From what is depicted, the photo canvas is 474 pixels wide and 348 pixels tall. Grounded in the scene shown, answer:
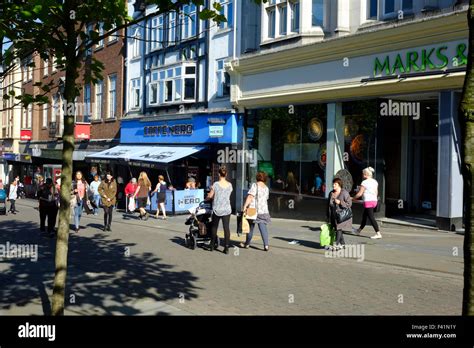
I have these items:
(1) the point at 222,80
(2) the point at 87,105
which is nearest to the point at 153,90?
(1) the point at 222,80

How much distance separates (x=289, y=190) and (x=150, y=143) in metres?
9.64

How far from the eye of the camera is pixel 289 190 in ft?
62.7

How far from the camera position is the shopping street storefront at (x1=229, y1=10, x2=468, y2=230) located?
1364cm

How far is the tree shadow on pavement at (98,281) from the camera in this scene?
23.4 ft

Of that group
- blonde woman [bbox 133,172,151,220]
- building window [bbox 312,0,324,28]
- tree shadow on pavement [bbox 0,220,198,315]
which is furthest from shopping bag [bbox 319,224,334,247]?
blonde woman [bbox 133,172,151,220]

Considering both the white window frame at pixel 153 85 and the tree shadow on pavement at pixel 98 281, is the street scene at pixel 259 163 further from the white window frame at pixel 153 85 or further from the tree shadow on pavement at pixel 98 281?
the white window frame at pixel 153 85

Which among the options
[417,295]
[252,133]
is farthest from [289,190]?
[417,295]

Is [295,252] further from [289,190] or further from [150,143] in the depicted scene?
[150,143]

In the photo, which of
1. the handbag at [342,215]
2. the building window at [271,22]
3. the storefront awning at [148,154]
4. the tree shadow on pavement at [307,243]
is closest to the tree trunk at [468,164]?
the handbag at [342,215]

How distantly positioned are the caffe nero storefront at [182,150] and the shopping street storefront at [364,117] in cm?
118

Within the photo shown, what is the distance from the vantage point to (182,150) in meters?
22.8

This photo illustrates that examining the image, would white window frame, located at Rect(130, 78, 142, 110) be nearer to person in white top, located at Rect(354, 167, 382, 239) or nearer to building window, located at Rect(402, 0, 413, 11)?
building window, located at Rect(402, 0, 413, 11)

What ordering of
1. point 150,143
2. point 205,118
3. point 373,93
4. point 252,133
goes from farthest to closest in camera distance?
point 150,143, point 205,118, point 252,133, point 373,93

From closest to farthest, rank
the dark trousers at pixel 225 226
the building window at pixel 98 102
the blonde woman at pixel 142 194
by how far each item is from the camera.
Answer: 1. the dark trousers at pixel 225 226
2. the blonde woman at pixel 142 194
3. the building window at pixel 98 102
